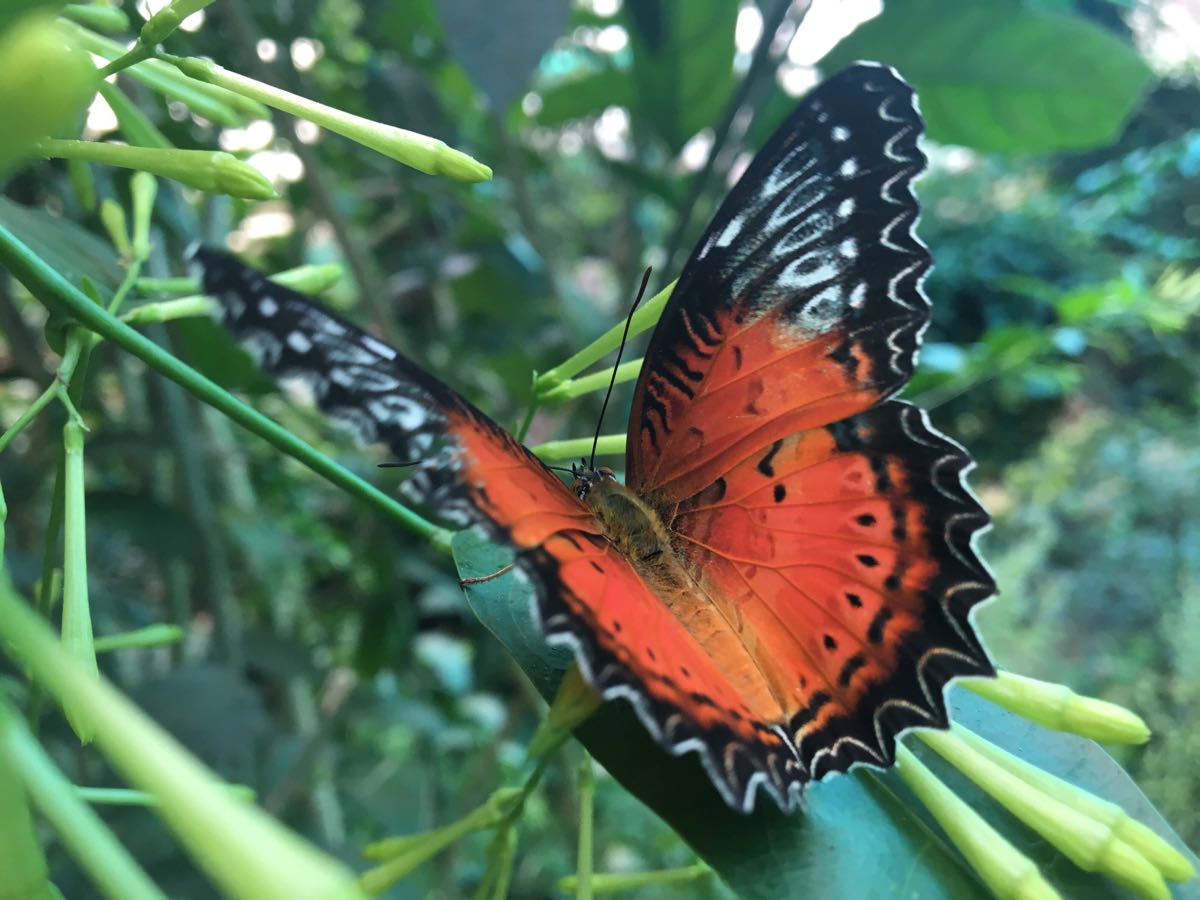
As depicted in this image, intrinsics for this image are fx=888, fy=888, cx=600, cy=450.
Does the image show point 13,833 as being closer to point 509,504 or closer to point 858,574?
point 509,504

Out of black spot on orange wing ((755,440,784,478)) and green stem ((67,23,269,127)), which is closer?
green stem ((67,23,269,127))

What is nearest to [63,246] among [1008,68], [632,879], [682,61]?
[632,879]

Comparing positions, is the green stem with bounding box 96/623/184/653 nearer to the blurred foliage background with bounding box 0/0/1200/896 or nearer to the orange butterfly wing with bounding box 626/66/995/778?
the blurred foliage background with bounding box 0/0/1200/896

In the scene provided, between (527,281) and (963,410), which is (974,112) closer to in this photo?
(527,281)

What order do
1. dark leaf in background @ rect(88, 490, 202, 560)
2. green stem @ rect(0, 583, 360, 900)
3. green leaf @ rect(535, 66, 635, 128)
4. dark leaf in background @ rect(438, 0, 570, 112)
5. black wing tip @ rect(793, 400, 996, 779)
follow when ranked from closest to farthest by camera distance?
green stem @ rect(0, 583, 360, 900)
black wing tip @ rect(793, 400, 996, 779)
dark leaf in background @ rect(438, 0, 570, 112)
dark leaf in background @ rect(88, 490, 202, 560)
green leaf @ rect(535, 66, 635, 128)

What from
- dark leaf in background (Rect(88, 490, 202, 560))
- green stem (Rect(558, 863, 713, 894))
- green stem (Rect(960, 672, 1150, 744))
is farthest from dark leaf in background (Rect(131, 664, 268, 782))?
green stem (Rect(960, 672, 1150, 744))

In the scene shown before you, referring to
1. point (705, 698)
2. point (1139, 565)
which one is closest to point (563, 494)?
point (705, 698)
